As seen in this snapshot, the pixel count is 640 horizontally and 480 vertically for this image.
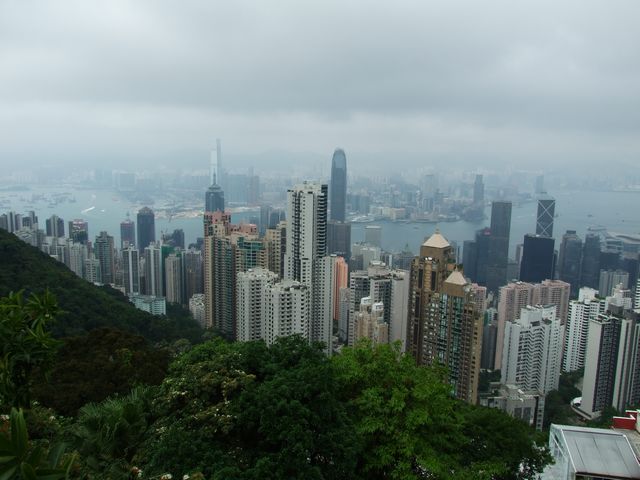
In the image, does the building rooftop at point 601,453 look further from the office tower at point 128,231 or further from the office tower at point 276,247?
the office tower at point 128,231

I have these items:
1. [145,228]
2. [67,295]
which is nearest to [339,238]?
[145,228]

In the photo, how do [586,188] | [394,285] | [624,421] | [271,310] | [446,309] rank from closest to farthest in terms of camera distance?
[624,421] → [446,309] → [271,310] → [394,285] → [586,188]

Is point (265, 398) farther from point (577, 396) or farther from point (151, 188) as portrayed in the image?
point (151, 188)

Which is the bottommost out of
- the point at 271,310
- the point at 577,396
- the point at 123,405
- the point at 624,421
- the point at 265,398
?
the point at 577,396

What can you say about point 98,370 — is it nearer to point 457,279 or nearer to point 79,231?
point 457,279

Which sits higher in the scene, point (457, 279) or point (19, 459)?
point (19, 459)

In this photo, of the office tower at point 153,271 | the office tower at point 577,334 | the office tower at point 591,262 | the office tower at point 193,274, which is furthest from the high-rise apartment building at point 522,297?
the office tower at point 153,271

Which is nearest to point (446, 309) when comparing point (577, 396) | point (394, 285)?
point (394, 285)
